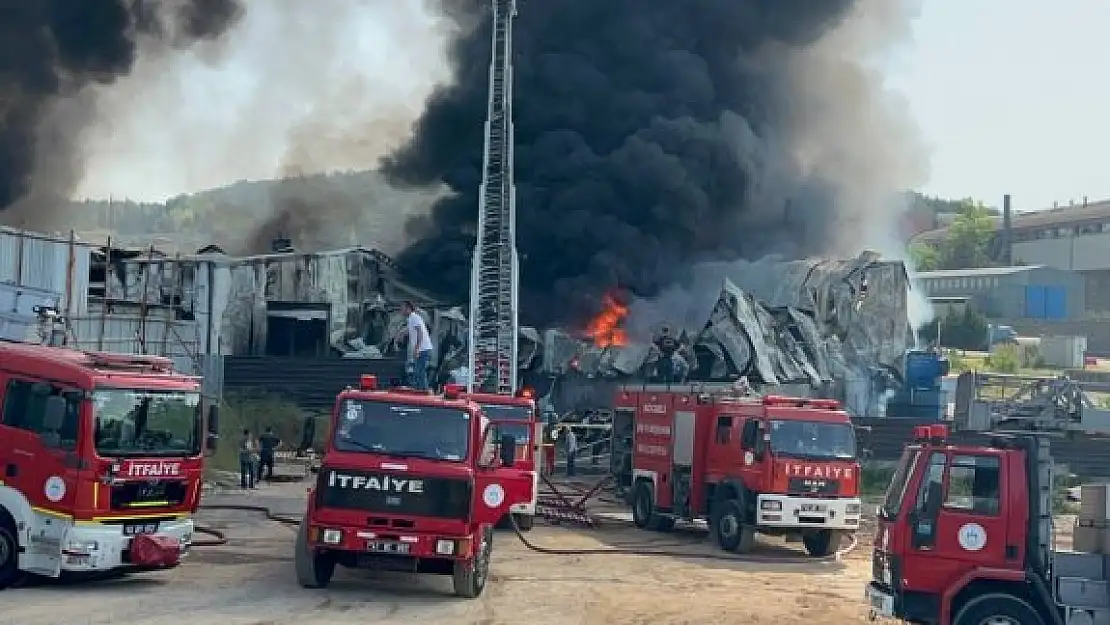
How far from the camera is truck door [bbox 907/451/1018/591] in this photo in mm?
11945

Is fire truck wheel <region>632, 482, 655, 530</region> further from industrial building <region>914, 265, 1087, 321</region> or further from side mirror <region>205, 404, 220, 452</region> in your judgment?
industrial building <region>914, 265, 1087, 321</region>

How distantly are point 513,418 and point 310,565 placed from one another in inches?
274

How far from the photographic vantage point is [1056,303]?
7706 centimetres

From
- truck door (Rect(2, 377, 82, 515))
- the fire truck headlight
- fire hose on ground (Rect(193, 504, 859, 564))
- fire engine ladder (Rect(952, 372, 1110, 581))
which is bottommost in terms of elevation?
fire hose on ground (Rect(193, 504, 859, 564))

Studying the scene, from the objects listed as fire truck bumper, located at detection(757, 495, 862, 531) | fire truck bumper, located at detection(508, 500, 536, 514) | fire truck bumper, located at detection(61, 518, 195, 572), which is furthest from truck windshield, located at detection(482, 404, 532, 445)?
fire truck bumper, located at detection(61, 518, 195, 572)

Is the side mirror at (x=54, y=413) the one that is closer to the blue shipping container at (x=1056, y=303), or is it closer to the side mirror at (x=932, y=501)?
the side mirror at (x=932, y=501)

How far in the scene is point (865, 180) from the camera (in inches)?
1982

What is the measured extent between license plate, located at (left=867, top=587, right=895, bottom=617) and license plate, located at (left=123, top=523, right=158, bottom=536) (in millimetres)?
7505

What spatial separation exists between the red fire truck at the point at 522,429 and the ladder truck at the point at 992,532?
8259 millimetres

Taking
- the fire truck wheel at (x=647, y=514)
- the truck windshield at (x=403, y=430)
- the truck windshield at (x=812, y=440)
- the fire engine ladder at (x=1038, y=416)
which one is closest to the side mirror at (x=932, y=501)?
the fire engine ladder at (x=1038, y=416)

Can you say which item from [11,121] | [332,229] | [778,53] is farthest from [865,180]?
[11,121]

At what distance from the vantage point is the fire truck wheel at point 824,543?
66.2ft

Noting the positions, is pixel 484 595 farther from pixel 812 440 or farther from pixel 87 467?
pixel 812 440

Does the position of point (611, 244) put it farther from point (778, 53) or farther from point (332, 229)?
point (332, 229)
